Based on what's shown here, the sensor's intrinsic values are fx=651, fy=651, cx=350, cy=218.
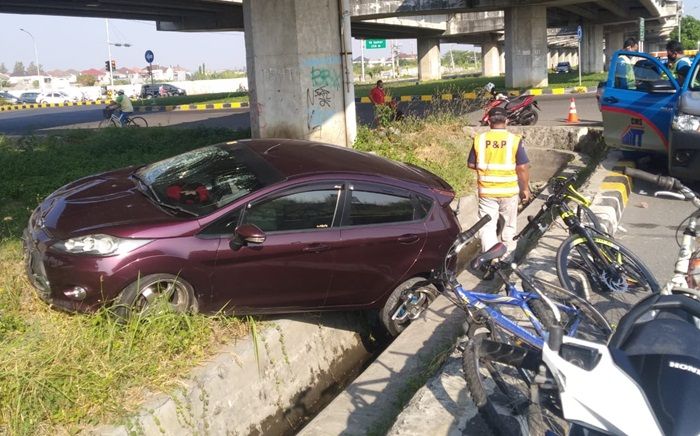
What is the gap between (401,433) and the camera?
132 inches

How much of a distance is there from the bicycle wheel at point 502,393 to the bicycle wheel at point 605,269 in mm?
2403

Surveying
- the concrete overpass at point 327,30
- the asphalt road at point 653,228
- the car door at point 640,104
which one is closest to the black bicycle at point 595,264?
the asphalt road at point 653,228

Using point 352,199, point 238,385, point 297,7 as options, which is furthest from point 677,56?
point 238,385

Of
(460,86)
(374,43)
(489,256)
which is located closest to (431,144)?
(489,256)

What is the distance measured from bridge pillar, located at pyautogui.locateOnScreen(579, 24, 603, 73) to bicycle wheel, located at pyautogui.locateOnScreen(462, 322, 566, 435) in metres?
52.8

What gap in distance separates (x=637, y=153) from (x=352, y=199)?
7.22 meters

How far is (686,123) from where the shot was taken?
330 inches

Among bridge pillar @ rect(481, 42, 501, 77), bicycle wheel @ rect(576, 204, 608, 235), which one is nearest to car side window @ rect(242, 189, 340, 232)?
bicycle wheel @ rect(576, 204, 608, 235)

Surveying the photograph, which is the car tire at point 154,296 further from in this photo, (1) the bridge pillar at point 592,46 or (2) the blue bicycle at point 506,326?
(1) the bridge pillar at point 592,46

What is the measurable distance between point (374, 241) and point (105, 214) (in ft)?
7.22

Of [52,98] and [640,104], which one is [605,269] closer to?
[640,104]

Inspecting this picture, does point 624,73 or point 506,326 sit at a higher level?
point 624,73

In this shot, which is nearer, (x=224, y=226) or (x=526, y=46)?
(x=224, y=226)

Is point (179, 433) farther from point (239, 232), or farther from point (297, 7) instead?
point (297, 7)
